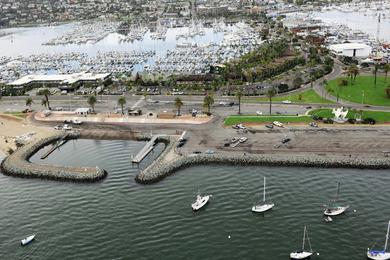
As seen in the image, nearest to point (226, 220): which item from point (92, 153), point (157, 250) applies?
point (157, 250)

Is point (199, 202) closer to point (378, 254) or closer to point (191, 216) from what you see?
point (191, 216)

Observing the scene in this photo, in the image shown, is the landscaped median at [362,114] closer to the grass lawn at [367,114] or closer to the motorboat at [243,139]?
the grass lawn at [367,114]

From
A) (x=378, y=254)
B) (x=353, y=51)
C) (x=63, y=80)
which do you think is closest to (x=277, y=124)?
(x=378, y=254)

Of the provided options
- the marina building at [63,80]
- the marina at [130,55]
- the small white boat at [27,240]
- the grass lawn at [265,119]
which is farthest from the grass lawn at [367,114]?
the marina building at [63,80]

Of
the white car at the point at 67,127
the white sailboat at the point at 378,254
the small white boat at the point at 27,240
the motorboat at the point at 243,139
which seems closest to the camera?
the white sailboat at the point at 378,254

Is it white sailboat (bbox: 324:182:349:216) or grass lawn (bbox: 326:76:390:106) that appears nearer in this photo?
white sailboat (bbox: 324:182:349:216)

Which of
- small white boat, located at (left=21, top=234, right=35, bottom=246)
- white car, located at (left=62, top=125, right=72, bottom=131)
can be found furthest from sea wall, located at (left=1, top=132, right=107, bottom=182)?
small white boat, located at (left=21, top=234, right=35, bottom=246)

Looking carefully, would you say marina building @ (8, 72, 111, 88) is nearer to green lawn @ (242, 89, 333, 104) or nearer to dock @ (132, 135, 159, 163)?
green lawn @ (242, 89, 333, 104)
